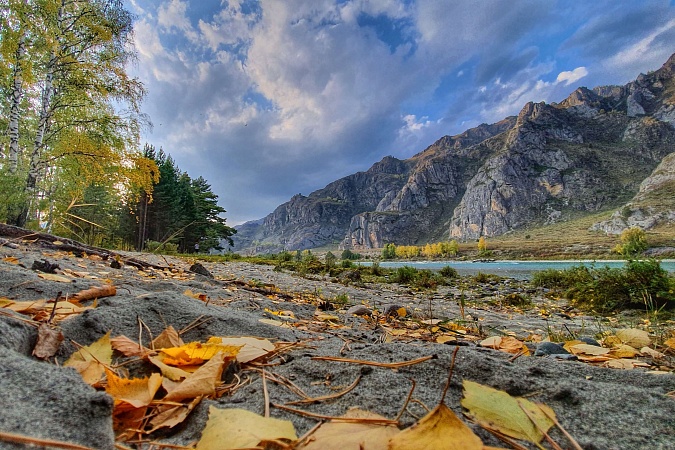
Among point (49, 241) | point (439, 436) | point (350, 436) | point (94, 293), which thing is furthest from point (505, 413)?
point (49, 241)

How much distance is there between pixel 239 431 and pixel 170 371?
435mm

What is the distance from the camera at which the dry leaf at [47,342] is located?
0.91 m

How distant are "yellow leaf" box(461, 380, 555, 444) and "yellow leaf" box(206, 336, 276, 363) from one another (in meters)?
0.70

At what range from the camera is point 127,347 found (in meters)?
1.08

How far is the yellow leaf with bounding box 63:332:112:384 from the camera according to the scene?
2.81 ft

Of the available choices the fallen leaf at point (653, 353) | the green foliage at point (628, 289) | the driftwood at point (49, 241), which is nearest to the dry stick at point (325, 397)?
the fallen leaf at point (653, 353)

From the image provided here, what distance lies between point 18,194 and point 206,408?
28.9 ft

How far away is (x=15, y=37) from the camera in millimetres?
6902

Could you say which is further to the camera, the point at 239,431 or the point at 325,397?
the point at 325,397

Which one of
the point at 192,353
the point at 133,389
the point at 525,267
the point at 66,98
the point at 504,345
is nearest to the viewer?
the point at 133,389

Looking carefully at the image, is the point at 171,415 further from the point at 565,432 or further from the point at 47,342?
the point at 565,432

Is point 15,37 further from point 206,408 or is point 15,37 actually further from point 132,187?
point 206,408

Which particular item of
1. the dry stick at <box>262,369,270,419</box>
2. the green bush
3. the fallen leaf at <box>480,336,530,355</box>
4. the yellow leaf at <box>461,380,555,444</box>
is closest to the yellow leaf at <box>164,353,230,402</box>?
the dry stick at <box>262,369,270,419</box>

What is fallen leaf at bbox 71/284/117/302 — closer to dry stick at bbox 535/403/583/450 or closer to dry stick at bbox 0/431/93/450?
dry stick at bbox 0/431/93/450
